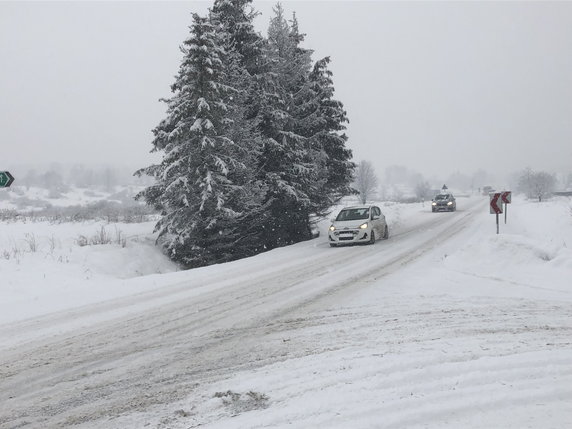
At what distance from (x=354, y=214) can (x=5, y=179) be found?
13491mm

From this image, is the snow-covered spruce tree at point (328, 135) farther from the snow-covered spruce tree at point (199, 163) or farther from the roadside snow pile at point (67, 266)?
the roadside snow pile at point (67, 266)

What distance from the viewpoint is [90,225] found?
70.7ft

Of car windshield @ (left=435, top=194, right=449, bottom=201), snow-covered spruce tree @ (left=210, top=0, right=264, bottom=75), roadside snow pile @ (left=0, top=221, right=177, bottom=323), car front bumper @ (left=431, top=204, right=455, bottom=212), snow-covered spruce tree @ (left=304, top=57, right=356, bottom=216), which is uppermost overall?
snow-covered spruce tree @ (left=210, top=0, right=264, bottom=75)

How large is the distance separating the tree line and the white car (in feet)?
7.41

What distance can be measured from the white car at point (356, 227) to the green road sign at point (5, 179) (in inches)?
470

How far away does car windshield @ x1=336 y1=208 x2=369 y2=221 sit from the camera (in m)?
19.4

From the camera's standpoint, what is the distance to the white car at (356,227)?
60.4 feet

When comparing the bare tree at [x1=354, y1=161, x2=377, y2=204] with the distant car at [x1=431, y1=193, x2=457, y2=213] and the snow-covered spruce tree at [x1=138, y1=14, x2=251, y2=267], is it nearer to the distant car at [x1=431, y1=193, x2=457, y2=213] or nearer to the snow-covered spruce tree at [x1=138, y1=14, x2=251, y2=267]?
the distant car at [x1=431, y1=193, x2=457, y2=213]

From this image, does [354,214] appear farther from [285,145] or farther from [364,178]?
[364,178]

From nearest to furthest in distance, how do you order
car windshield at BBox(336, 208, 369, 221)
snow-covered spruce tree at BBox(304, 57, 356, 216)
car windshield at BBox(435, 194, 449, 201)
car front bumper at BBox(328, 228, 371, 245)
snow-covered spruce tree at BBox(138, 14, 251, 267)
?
1. snow-covered spruce tree at BBox(138, 14, 251, 267)
2. car front bumper at BBox(328, 228, 371, 245)
3. car windshield at BBox(336, 208, 369, 221)
4. snow-covered spruce tree at BBox(304, 57, 356, 216)
5. car windshield at BBox(435, 194, 449, 201)

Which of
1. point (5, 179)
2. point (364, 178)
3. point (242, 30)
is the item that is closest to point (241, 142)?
point (242, 30)

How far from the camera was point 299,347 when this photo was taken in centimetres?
538

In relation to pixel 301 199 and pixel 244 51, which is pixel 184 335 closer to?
pixel 301 199

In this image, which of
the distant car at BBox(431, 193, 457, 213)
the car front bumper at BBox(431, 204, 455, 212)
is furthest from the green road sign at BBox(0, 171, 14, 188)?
the car front bumper at BBox(431, 204, 455, 212)
